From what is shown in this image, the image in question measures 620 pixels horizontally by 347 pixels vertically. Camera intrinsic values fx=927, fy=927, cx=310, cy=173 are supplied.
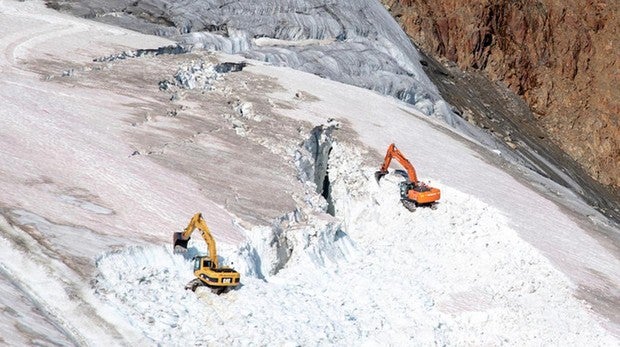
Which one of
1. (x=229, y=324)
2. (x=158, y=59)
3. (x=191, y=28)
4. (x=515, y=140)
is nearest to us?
(x=229, y=324)

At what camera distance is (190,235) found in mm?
17859

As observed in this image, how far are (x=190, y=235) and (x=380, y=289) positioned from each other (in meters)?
4.62

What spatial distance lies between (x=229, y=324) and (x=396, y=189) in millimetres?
11402

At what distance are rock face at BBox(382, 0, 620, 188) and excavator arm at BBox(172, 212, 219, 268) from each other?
52.1 m

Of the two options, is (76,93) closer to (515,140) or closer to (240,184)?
(240,184)

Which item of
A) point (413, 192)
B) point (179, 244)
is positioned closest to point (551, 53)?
point (413, 192)

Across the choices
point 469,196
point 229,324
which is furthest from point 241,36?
point 229,324

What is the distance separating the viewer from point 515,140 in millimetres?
56688

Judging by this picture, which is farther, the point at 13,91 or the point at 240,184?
the point at 13,91

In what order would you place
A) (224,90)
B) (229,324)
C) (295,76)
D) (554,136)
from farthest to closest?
(554,136), (295,76), (224,90), (229,324)

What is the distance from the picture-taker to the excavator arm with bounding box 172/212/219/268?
1702cm

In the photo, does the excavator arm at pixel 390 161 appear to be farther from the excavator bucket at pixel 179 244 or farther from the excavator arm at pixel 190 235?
the excavator bucket at pixel 179 244

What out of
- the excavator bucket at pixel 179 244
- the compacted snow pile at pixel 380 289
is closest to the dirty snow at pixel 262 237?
the compacted snow pile at pixel 380 289

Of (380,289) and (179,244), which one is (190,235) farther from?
(380,289)
